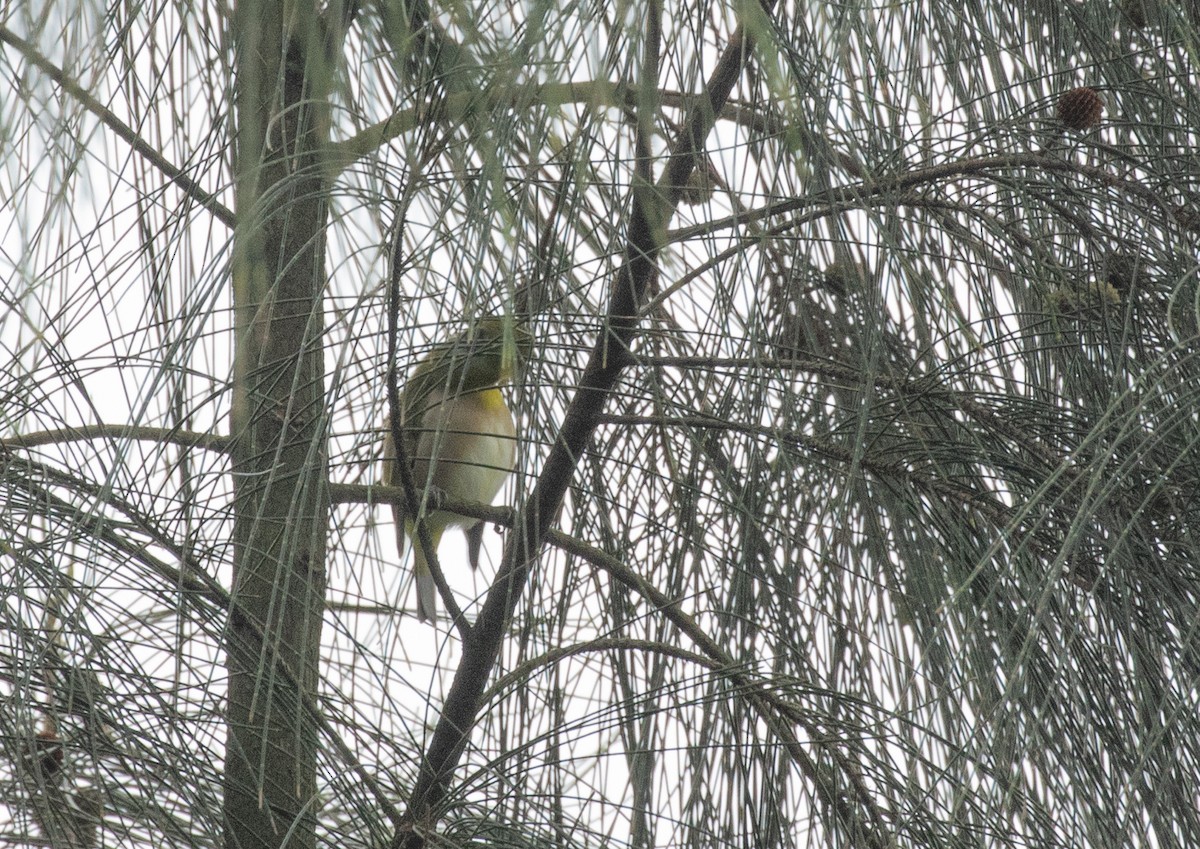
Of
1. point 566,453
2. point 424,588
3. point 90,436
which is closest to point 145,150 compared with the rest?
point 90,436

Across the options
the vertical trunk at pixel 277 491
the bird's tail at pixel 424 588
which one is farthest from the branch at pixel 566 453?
the bird's tail at pixel 424 588

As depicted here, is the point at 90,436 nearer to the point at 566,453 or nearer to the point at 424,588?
the point at 566,453

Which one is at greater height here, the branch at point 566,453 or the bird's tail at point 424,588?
the bird's tail at point 424,588

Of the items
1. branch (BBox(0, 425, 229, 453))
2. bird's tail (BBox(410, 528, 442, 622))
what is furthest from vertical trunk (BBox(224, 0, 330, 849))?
bird's tail (BBox(410, 528, 442, 622))

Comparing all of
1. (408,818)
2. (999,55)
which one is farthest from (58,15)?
(999,55)

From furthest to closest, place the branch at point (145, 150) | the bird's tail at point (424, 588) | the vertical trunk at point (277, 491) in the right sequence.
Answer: the bird's tail at point (424, 588) → the vertical trunk at point (277, 491) → the branch at point (145, 150)

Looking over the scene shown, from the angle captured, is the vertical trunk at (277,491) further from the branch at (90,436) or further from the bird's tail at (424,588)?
the bird's tail at (424,588)

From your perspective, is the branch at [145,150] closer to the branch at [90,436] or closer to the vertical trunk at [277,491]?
the vertical trunk at [277,491]

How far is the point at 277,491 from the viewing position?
1.45 metres

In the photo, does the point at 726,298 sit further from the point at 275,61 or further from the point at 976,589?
the point at 275,61

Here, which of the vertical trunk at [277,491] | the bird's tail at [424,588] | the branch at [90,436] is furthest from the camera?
the bird's tail at [424,588]

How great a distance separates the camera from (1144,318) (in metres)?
1.06

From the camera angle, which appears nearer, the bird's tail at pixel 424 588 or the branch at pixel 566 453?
the branch at pixel 566 453

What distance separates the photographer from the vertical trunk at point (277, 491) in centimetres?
97
